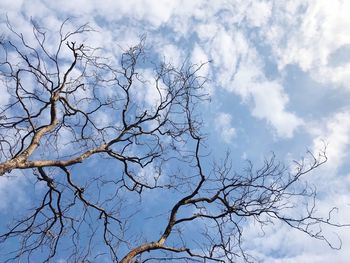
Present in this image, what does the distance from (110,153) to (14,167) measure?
6.84 ft

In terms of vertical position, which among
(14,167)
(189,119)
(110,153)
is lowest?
(14,167)

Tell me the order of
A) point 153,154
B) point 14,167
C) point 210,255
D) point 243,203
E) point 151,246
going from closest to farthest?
1. point 14,167
2. point 151,246
3. point 210,255
4. point 243,203
5. point 153,154

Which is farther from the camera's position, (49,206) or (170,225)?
(49,206)

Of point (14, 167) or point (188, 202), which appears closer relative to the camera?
point (14, 167)

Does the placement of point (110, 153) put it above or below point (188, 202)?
above

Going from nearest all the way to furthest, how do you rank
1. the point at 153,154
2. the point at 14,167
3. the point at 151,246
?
the point at 14,167
the point at 151,246
the point at 153,154

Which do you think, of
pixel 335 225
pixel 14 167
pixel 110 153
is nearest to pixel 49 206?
pixel 110 153

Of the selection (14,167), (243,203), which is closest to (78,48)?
(14,167)

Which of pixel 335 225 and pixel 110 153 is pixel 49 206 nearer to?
pixel 110 153

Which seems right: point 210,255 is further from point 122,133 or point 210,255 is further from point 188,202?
point 122,133

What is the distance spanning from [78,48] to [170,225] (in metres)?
3.46

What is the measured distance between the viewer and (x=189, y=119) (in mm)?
8289

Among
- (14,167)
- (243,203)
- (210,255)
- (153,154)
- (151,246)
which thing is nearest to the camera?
(14,167)

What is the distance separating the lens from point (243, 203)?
311 inches
